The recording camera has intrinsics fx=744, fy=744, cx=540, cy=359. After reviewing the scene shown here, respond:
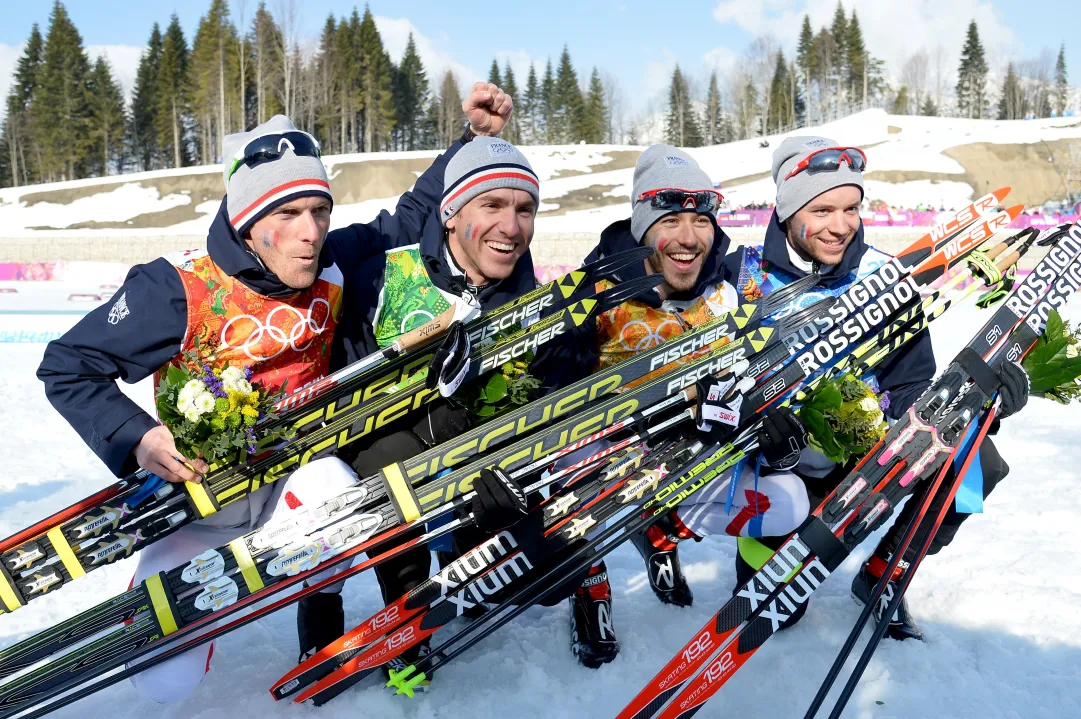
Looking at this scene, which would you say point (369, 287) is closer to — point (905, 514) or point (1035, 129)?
point (905, 514)

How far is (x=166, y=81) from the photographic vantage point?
51.8 m

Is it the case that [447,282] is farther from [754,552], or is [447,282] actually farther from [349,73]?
[349,73]

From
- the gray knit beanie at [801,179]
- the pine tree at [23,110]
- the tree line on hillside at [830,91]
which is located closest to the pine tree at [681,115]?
the tree line on hillside at [830,91]

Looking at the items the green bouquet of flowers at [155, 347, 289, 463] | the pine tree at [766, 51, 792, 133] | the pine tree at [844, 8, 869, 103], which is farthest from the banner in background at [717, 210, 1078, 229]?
the pine tree at [844, 8, 869, 103]

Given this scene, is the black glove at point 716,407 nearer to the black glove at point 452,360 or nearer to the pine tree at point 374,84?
the black glove at point 452,360

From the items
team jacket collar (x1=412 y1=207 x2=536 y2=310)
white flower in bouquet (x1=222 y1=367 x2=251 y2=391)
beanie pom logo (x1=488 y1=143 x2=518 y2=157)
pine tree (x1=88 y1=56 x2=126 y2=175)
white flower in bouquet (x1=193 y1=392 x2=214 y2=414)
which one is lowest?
white flower in bouquet (x1=193 y1=392 x2=214 y2=414)

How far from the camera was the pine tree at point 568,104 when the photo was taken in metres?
60.6

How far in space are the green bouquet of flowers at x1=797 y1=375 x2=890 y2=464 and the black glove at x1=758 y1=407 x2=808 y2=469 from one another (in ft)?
0.14

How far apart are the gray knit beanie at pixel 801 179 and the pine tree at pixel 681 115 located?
205 ft

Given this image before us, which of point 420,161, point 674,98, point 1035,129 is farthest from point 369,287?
point 674,98

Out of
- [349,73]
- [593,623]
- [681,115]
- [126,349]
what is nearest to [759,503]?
[593,623]

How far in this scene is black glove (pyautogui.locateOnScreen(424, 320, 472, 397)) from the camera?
239 centimetres

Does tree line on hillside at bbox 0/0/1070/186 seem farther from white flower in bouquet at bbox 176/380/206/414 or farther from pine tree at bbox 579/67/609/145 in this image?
white flower in bouquet at bbox 176/380/206/414

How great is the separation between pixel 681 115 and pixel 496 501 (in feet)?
213
